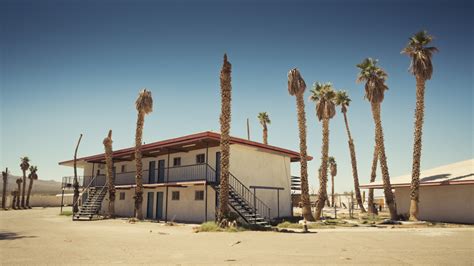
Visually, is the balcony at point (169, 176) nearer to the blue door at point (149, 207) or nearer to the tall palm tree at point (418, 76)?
the blue door at point (149, 207)

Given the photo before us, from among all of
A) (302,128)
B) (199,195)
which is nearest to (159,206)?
(199,195)

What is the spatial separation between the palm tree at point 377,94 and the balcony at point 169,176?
13.7m

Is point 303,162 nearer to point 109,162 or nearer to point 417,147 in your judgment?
point 417,147

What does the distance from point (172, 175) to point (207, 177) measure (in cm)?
510

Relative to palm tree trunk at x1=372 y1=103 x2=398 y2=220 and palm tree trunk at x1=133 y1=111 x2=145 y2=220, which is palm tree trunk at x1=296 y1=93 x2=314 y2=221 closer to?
palm tree trunk at x1=372 y1=103 x2=398 y2=220

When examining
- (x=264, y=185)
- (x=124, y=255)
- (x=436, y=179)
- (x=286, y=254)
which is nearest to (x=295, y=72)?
(x=264, y=185)

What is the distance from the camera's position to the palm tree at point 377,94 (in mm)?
26281

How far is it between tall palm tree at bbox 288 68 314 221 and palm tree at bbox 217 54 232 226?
6731 mm

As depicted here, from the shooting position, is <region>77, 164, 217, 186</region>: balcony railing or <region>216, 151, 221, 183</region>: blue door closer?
<region>216, 151, 221, 183</region>: blue door

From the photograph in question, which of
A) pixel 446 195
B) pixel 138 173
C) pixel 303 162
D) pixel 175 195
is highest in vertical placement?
pixel 303 162

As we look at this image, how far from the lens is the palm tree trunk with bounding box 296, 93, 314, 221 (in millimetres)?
23406

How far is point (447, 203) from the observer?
79.5 ft

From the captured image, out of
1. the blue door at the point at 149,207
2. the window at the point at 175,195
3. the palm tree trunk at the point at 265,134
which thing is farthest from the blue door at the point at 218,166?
the palm tree trunk at the point at 265,134

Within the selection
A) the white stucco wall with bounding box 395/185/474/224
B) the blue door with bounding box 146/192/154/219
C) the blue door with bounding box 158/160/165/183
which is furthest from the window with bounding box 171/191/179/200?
the white stucco wall with bounding box 395/185/474/224
